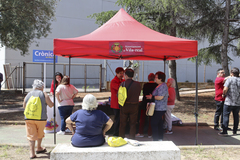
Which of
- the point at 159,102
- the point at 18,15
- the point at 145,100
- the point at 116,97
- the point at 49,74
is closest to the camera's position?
the point at 159,102

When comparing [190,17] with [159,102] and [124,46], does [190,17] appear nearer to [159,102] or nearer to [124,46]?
[124,46]

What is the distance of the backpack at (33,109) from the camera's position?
4.45m

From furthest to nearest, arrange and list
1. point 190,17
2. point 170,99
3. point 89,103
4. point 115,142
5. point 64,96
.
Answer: point 190,17
point 170,99
point 64,96
point 115,142
point 89,103

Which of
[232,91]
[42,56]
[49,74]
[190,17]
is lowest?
[232,91]

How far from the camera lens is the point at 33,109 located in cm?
445

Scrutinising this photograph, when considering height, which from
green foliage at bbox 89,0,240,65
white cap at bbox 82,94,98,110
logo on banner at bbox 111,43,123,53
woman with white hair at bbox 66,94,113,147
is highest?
green foliage at bbox 89,0,240,65

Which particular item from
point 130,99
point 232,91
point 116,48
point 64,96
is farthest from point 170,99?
point 64,96

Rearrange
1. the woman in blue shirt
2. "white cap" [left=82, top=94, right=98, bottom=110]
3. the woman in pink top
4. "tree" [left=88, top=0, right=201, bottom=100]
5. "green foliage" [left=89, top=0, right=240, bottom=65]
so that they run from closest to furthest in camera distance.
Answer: "white cap" [left=82, top=94, right=98, bottom=110] < the woman in blue shirt < the woman in pink top < "tree" [left=88, top=0, right=201, bottom=100] < "green foliage" [left=89, top=0, right=240, bottom=65]

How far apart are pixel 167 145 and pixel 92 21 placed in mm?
24383

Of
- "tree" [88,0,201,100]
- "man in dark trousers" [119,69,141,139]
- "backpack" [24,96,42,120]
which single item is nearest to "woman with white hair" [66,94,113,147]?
"backpack" [24,96,42,120]

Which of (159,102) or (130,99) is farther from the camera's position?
(159,102)

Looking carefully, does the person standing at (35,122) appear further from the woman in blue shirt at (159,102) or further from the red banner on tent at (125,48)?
the woman in blue shirt at (159,102)

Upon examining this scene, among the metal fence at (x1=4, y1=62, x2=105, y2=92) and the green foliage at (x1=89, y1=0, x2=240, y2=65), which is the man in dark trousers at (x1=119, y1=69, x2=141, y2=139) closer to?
the green foliage at (x1=89, y1=0, x2=240, y2=65)

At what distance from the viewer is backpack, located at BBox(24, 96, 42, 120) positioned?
4453 millimetres
